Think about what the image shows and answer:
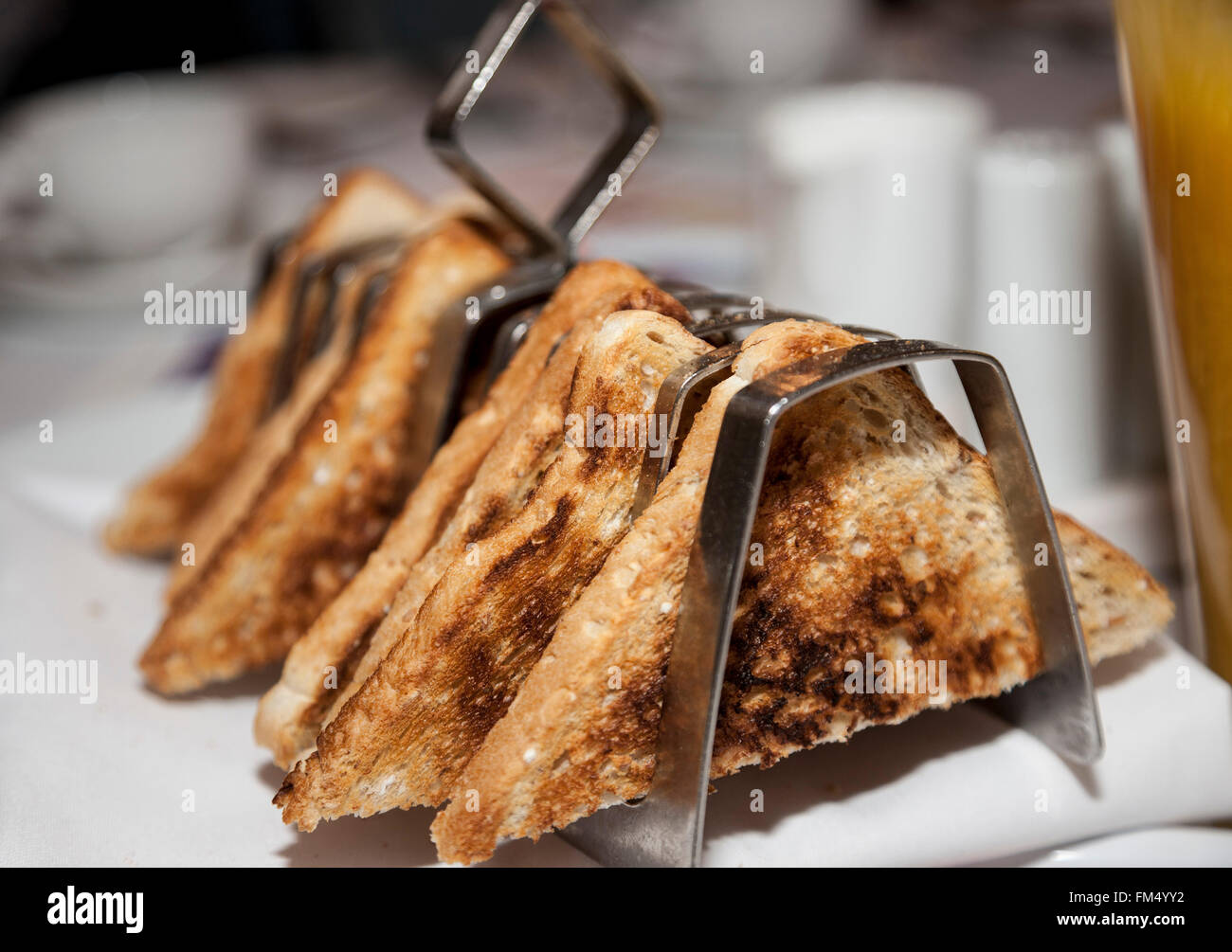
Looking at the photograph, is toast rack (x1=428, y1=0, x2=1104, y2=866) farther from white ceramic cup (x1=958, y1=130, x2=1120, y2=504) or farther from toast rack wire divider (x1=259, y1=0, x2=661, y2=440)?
white ceramic cup (x1=958, y1=130, x2=1120, y2=504)

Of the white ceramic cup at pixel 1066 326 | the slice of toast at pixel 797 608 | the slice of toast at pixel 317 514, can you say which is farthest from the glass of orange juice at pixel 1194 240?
the slice of toast at pixel 317 514

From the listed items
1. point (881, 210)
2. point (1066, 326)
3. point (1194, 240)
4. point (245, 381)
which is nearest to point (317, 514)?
point (245, 381)

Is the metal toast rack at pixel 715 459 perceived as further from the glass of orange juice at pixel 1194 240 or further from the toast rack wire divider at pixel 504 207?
the glass of orange juice at pixel 1194 240

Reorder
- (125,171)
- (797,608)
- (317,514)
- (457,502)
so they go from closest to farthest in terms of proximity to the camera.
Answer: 1. (797,608)
2. (457,502)
3. (317,514)
4. (125,171)

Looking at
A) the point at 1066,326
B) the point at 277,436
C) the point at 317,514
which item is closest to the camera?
the point at 317,514

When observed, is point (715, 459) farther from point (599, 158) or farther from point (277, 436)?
point (277, 436)

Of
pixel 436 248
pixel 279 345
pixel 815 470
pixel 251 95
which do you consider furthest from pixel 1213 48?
pixel 251 95

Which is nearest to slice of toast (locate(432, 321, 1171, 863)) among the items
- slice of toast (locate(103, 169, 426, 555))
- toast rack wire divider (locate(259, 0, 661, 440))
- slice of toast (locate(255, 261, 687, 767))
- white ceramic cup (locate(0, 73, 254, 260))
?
slice of toast (locate(255, 261, 687, 767))
